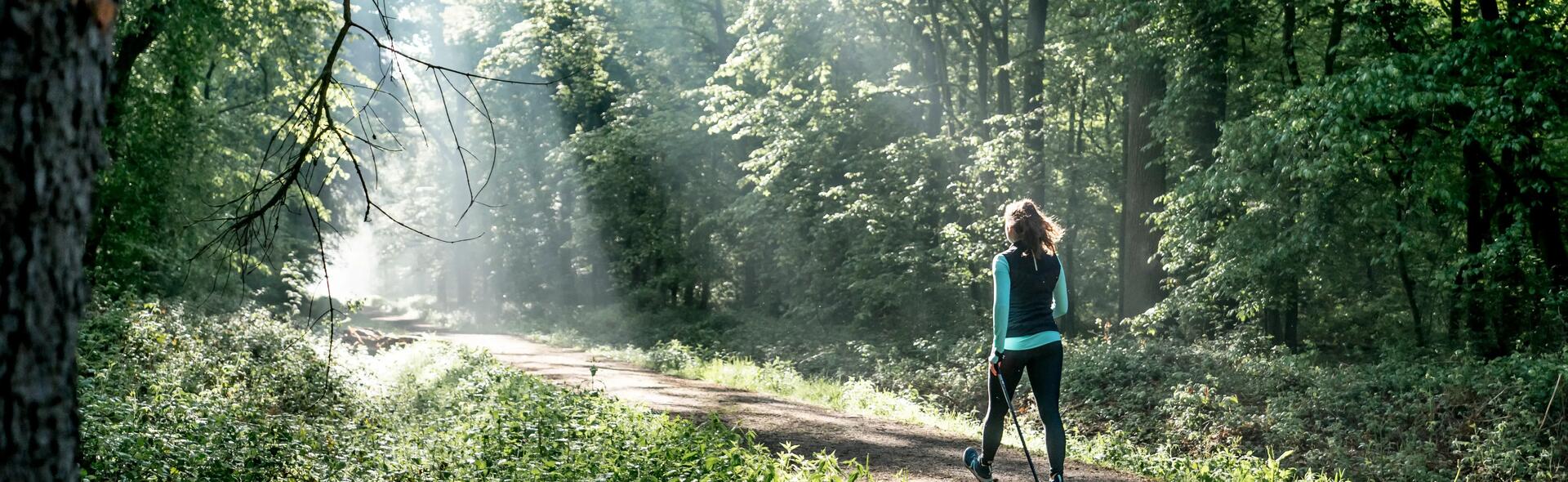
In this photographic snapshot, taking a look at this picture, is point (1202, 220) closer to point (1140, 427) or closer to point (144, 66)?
point (1140, 427)

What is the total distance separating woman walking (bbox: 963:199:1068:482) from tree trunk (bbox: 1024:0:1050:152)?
46.5 ft

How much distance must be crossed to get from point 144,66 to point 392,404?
8070 mm

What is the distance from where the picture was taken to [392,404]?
1266 cm

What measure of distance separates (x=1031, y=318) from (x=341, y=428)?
669 cm

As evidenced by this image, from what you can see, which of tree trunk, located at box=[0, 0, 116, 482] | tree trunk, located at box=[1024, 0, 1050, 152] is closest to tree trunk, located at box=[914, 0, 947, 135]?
tree trunk, located at box=[1024, 0, 1050, 152]

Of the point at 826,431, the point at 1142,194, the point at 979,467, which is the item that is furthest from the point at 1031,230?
the point at 1142,194

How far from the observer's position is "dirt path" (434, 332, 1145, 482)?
8.19 metres

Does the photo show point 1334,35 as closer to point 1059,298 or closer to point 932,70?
point 932,70

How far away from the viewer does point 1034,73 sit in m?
21.5

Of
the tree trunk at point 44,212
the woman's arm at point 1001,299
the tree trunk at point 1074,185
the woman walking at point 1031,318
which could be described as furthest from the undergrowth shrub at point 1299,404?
the tree trunk at point 44,212

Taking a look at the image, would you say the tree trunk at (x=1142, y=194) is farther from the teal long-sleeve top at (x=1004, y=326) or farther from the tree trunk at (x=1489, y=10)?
the teal long-sleeve top at (x=1004, y=326)

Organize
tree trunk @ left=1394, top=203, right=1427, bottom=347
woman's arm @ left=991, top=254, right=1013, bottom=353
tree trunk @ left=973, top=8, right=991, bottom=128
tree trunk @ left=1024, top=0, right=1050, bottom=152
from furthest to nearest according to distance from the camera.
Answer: tree trunk @ left=973, top=8, right=991, bottom=128 < tree trunk @ left=1024, top=0, right=1050, bottom=152 < tree trunk @ left=1394, top=203, right=1427, bottom=347 < woman's arm @ left=991, top=254, right=1013, bottom=353

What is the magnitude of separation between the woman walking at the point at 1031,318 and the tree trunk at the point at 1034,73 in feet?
46.5

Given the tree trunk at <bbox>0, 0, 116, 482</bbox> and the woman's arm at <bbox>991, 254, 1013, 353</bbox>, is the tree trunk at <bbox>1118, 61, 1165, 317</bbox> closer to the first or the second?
the woman's arm at <bbox>991, 254, 1013, 353</bbox>
